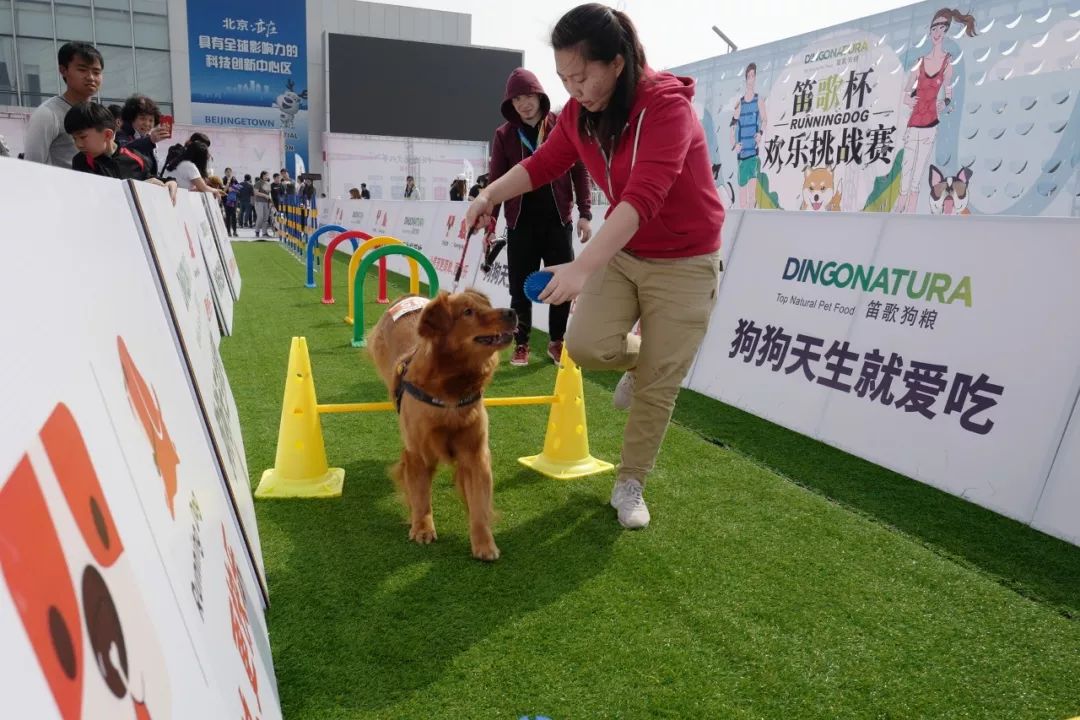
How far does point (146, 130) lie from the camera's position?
718cm

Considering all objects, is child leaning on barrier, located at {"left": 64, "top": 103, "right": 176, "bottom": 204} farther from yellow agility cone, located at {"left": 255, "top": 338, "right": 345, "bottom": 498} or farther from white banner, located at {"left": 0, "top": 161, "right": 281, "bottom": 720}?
white banner, located at {"left": 0, "top": 161, "right": 281, "bottom": 720}

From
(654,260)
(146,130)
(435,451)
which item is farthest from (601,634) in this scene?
(146,130)

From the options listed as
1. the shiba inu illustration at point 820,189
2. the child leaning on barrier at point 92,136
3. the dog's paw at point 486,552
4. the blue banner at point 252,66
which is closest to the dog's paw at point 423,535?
the dog's paw at point 486,552

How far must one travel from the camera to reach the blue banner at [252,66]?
30.6 meters

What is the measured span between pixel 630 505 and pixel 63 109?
4843 mm

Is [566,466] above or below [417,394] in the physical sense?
below

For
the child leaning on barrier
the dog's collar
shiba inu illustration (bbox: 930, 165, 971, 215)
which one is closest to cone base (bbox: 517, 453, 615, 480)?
the dog's collar

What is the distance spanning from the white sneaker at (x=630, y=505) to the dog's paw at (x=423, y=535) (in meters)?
0.84

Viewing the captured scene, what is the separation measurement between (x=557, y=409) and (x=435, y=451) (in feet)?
3.46

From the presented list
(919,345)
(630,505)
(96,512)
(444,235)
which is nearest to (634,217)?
(630,505)

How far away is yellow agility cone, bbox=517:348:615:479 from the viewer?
3.77 meters

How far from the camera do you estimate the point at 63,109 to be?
4910mm

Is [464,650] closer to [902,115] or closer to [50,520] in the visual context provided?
[50,520]

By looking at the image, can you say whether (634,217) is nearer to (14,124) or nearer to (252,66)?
(14,124)
